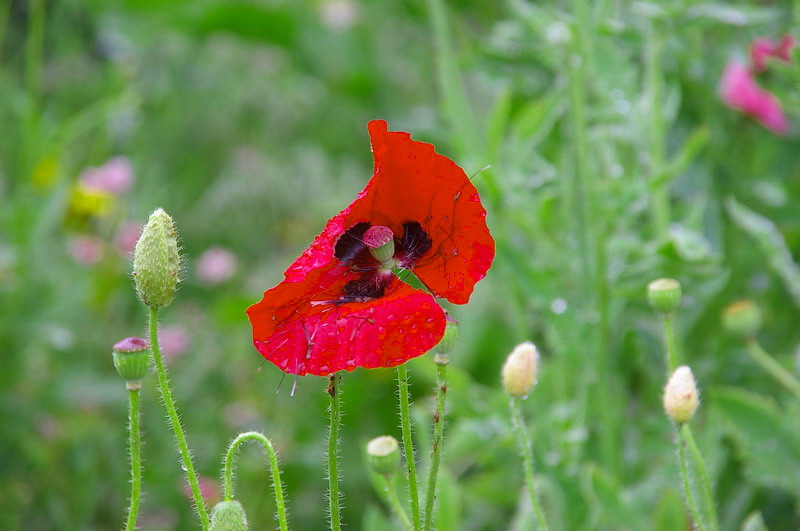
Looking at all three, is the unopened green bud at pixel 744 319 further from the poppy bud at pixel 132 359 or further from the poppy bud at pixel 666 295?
the poppy bud at pixel 132 359

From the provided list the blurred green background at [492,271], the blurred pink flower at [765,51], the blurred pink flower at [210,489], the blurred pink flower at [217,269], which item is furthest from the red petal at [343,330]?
the blurred pink flower at [217,269]

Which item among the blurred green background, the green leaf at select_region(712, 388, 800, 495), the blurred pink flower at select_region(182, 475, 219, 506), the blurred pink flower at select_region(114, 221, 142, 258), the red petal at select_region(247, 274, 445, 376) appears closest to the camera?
the red petal at select_region(247, 274, 445, 376)

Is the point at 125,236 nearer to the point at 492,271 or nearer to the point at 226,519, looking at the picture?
the point at 492,271

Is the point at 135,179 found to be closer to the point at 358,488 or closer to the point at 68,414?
the point at 68,414

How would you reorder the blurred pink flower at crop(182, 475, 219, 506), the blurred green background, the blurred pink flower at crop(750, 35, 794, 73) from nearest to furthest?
the blurred green background
the blurred pink flower at crop(750, 35, 794, 73)
the blurred pink flower at crop(182, 475, 219, 506)

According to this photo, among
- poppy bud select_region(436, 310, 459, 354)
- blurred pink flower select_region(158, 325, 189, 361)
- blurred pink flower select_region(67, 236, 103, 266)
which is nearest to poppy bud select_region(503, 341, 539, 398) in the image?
poppy bud select_region(436, 310, 459, 354)

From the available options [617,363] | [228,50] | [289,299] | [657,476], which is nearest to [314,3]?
[228,50]

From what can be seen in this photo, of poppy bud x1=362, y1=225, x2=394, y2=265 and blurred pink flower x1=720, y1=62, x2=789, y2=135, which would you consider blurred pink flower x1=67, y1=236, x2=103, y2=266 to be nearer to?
blurred pink flower x1=720, y1=62, x2=789, y2=135

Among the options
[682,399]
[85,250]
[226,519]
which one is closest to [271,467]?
[226,519]
